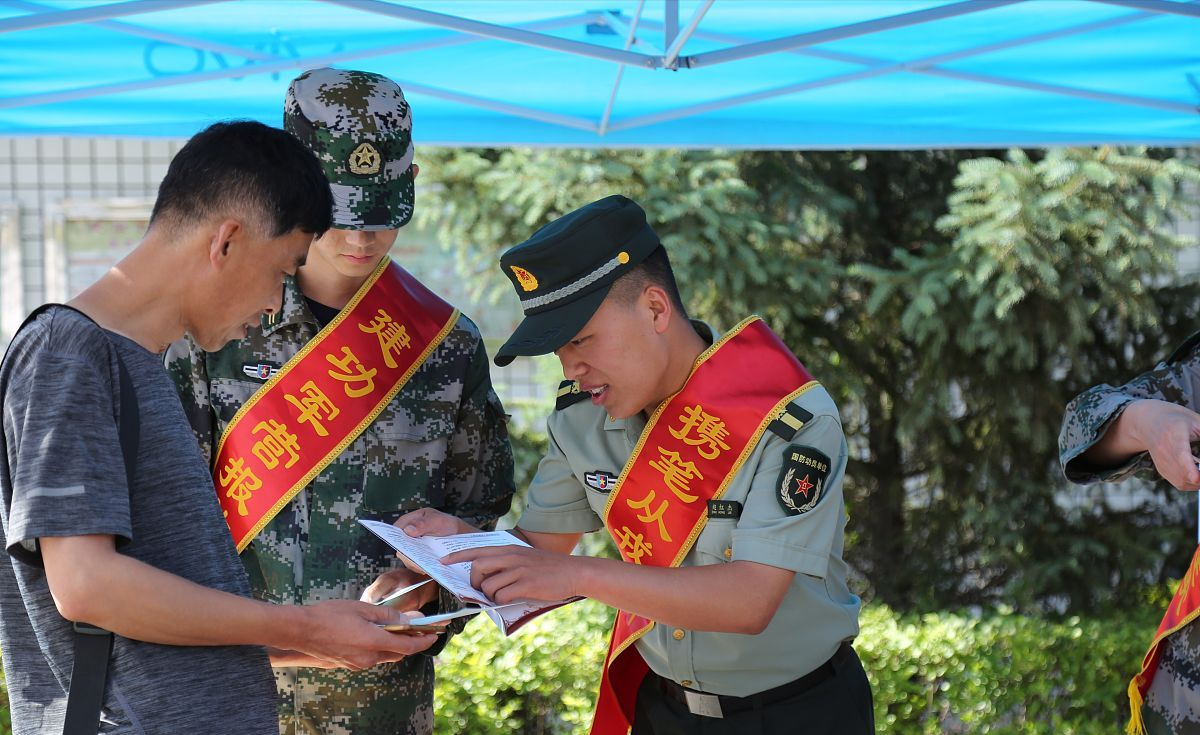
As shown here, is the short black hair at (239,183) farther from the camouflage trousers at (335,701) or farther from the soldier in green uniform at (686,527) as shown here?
the camouflage trousers at (335,701)

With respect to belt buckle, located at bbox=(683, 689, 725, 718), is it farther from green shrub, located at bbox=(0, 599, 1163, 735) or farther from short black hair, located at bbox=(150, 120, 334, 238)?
green shrub, located at bbox=(0, 599, 1163, 735)

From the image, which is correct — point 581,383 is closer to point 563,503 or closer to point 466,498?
point 563,503

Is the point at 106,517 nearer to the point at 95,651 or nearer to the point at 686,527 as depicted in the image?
the point at 95,651

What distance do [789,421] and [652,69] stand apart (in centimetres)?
171

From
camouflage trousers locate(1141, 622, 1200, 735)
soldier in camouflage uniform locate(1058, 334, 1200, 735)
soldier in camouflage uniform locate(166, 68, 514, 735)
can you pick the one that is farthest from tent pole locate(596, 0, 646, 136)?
camouflage trousers locate(1141, 622, 1200, 735)

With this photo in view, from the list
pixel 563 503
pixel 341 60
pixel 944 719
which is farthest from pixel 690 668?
pixel 944 719

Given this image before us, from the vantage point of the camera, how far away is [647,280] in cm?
232

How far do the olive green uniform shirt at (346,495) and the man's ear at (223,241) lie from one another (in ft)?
2.85

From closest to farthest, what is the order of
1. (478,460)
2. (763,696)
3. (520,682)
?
(763,696) → (478,460) → (520,682)

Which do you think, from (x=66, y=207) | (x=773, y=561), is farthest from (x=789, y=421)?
(x=66, y=207)

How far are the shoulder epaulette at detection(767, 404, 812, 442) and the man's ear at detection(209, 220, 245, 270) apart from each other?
3.35ft

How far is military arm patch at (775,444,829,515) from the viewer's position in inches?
87.0

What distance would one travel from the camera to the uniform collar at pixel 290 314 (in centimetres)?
260

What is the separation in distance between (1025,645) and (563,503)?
308 centimetres
